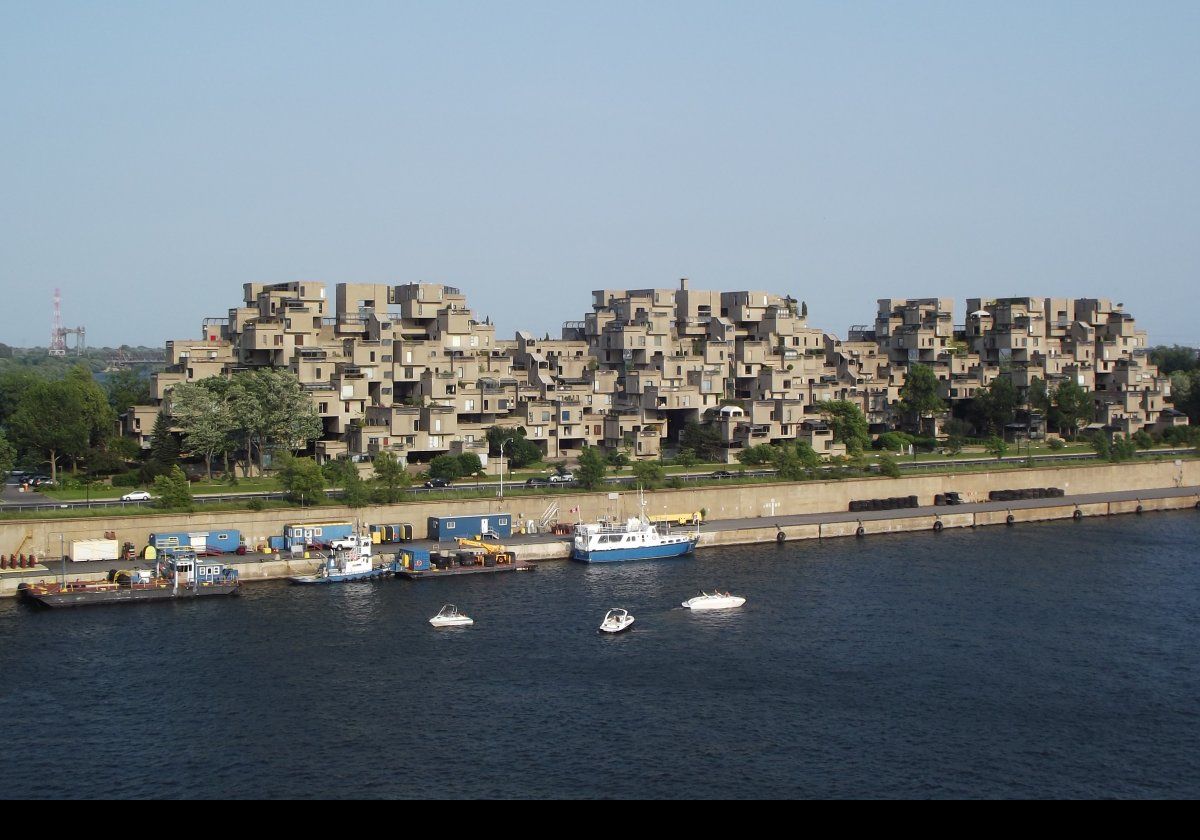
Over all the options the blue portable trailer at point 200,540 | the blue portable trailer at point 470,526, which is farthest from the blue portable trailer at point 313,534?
the blue portable trailer at point 470,526

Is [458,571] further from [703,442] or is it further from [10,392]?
[10,392]

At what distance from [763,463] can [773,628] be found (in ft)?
64.3

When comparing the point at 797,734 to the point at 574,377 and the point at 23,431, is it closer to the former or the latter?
the point at 23,431

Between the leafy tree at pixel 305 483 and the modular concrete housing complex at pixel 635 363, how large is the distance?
6435 millimetres

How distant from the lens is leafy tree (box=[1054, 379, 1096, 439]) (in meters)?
57.6

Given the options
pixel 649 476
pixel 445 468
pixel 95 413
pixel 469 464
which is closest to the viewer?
pixel 649 476

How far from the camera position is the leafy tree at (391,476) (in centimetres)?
3753

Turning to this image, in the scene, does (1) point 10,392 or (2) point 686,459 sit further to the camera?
(1) point 10,392

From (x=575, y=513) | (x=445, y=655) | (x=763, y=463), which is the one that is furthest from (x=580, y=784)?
(x=763, y=463)

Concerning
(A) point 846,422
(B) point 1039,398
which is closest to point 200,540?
(A) point 846,422

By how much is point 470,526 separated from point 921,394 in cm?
2716

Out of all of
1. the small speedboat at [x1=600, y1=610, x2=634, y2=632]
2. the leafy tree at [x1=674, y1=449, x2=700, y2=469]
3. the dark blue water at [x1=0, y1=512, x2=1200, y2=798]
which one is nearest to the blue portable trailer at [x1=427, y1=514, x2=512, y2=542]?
the dark blue water at [x1=0, y1=512, x2=1200, y2=798]

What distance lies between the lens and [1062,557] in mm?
37156

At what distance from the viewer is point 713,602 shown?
29.4 meters
